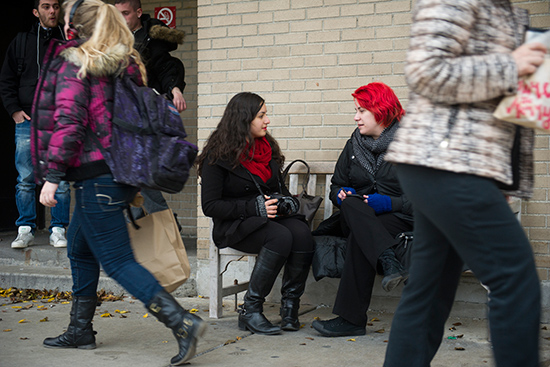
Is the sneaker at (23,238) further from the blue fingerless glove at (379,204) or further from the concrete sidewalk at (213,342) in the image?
the blue fingerless glove at (379,204)

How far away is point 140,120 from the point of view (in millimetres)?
3316

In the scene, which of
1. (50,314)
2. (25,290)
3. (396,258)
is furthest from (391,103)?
(25,290)

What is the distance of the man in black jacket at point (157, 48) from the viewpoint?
17.7 feet

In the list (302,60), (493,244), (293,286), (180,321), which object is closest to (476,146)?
(493,244)

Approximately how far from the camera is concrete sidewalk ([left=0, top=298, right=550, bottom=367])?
3490mm

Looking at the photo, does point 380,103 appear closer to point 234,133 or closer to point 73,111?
point 234,133

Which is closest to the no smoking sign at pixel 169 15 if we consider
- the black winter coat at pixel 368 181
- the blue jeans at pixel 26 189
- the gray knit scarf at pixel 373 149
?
the blue jeans at pixel 26 189

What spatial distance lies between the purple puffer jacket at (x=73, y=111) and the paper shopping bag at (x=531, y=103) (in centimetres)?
198

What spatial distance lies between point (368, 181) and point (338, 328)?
1.00 m

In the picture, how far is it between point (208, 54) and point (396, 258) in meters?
2.47

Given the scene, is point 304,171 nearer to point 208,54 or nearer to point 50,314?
point 208,54

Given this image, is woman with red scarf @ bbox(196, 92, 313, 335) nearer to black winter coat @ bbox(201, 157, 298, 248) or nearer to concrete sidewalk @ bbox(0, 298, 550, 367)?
black winter coat @ bbox(201, 157, 298, 248)

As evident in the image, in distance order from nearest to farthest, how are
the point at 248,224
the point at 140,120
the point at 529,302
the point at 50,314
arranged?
the point at 529,302
the point at 140,120
the point at 248,224
the point at 50,314

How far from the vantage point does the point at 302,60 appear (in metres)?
5.12
